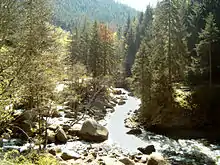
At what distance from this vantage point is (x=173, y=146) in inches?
968

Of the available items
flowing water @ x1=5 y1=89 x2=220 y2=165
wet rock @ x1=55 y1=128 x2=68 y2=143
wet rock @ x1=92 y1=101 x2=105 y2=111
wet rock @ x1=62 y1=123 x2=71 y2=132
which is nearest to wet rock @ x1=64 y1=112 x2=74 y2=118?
flowing water @ x1=5 y1=89 x2=220 y2=165

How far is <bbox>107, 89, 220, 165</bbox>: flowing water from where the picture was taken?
20.9 meters

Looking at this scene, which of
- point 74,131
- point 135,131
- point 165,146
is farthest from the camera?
point 135,131

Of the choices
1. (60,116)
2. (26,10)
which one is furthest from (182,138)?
(26,10)

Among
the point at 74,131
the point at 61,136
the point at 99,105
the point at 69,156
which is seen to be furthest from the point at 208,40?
the point at 69,156

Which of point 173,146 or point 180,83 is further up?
point 180,83

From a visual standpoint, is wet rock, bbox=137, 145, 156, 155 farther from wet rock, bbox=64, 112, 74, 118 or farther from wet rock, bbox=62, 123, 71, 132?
wet rock, bbox=64, 112, 74, 118

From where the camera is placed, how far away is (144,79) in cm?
3338

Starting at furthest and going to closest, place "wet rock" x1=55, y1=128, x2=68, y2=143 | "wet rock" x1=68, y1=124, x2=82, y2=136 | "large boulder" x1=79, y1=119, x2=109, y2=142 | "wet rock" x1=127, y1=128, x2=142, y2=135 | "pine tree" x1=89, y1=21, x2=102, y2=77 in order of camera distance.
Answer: "pine tree" x1=89, y1=21, x2=102, y2=77 → "wet rock" x1=127, y1=128, x2=142, y2=135 → "wet rock" x1=68, y1=124, x2=82, y2=136 → "large boulder" x1=79, y1=119, x2=109, y2=142 → "wet rock" x1=55, y1=128, x2=68, y2=143

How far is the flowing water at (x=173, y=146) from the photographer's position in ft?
68.6

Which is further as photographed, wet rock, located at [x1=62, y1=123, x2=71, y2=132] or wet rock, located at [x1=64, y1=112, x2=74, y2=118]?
wet rock, located at [x1=64, y1=112, x2=74, y2=118]

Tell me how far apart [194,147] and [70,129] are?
11050 mm

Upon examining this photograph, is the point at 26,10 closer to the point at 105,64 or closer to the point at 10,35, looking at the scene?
the point at 10,35

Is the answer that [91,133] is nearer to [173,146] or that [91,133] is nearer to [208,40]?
[173,146]
